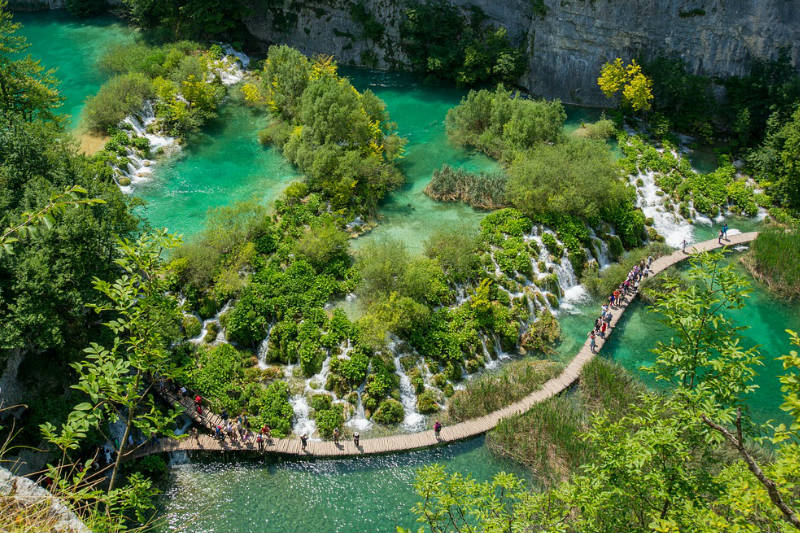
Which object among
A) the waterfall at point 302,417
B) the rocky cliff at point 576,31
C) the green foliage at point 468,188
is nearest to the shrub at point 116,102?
the rocky cliff at point 576,31

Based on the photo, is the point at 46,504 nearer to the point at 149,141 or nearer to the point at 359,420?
the point at 359,420

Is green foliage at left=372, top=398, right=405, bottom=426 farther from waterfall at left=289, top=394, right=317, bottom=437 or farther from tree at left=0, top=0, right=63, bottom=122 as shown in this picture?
tree at left=0, top=0, right=63, bottom=122

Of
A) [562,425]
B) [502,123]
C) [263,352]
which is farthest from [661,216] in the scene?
[263,352]

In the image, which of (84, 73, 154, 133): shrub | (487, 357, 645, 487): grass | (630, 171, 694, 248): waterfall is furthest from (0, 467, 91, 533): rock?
(84, 73, 154, 133): shrub

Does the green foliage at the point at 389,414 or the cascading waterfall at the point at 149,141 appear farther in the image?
the cascading waterfall at the point at 149,141

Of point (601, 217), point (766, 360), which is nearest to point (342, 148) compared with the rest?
point (601, 217)

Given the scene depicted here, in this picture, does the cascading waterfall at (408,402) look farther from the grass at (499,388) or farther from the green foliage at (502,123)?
the green foliage at (502,123)
